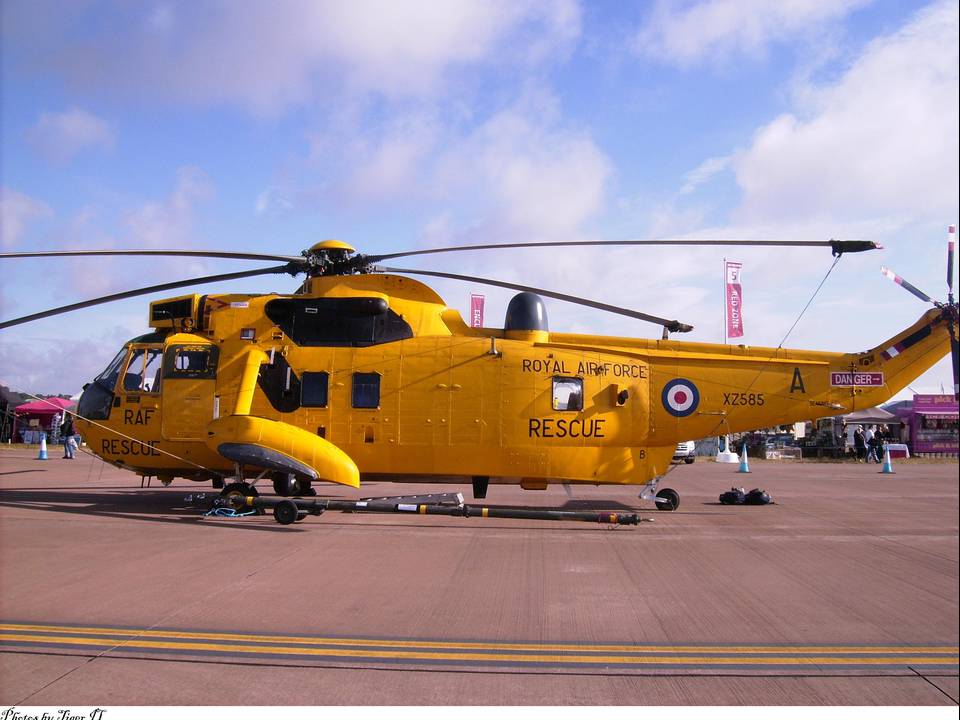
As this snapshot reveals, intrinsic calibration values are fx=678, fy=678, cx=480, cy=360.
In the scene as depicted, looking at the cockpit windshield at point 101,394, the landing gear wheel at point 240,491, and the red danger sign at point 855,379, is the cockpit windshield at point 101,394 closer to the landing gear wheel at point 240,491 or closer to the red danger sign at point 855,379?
the landing gear wheel at point 240,491

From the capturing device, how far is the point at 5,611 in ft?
19.3

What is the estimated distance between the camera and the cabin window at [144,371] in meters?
12.4

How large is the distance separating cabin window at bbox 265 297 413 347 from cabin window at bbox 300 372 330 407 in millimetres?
588

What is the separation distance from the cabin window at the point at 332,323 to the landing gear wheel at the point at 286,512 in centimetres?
308

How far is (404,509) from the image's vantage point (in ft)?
33.2

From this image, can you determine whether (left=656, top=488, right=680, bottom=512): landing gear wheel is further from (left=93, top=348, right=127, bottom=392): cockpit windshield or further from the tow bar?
(left=93, top=348, right=127, bottom=392): cockpit windshield

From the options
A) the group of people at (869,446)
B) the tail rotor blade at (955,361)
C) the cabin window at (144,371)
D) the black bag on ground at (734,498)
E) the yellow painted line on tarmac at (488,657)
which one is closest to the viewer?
the tail rotor blade at (955,361)

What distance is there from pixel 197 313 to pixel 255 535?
4870 millimetres

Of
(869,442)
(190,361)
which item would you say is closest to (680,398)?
(190,361)

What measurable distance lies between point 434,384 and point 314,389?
7.07ft

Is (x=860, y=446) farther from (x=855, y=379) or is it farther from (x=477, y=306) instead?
(x=855, y=379)

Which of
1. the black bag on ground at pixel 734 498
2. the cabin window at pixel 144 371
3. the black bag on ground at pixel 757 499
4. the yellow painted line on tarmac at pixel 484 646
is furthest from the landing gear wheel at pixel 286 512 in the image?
the black bag on ground at pixel 757 499

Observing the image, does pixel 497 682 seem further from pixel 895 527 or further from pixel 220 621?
pixel 895 527
